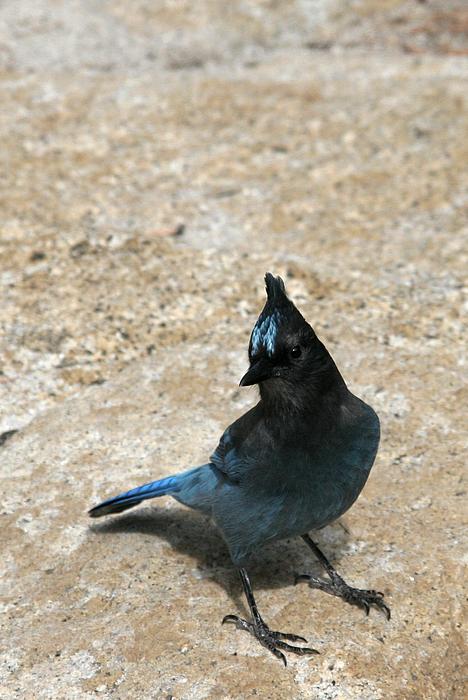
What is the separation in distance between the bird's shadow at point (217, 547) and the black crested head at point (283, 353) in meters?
0.76

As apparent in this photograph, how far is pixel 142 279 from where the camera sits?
593 centimetres

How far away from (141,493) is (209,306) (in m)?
1.85

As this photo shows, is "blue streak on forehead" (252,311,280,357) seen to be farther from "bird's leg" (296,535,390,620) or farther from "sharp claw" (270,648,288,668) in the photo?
"sharp claw" (270,648,288,668)

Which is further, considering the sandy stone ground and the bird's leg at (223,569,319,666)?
the sandy stone ground

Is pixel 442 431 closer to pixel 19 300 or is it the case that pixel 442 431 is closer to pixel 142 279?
pixel 142 279

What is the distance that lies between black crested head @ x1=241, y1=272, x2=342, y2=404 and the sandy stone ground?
93 centimetres

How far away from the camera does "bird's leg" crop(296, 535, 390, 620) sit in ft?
12.1

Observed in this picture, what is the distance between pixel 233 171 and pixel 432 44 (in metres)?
2.93

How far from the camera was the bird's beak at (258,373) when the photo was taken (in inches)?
131

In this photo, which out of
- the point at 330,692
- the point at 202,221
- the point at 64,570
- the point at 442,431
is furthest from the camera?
the point at 202,221

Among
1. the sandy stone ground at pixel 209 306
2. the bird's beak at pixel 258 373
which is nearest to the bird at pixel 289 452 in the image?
the bird's beak at pixel 258 373

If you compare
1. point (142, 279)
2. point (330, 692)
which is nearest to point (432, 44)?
point (142, 279)

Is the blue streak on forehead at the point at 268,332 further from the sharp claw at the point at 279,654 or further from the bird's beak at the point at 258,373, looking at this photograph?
the sharp claw at the point at 279,654

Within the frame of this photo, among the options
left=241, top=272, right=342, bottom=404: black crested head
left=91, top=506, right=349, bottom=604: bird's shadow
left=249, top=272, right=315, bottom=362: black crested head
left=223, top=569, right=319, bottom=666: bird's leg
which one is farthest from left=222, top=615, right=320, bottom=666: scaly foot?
left=249, top=272, right=315, bottom=362: black crested head
